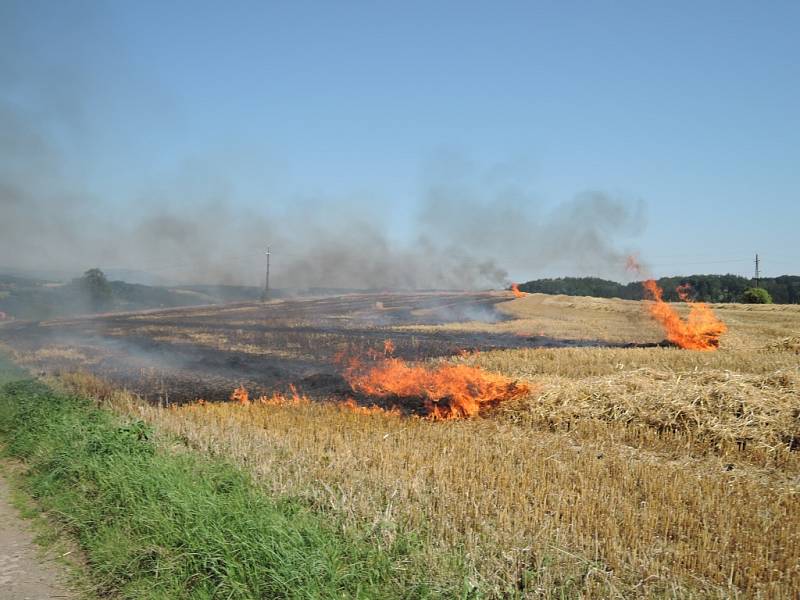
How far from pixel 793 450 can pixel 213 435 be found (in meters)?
9.55

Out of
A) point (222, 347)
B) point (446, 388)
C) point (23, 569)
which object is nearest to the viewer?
point (23, 569)

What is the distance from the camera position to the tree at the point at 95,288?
59281mm

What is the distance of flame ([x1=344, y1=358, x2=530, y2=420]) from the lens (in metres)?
12.7

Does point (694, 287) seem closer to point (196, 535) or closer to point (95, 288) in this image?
point (95, 288)

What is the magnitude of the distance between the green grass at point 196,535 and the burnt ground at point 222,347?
5.46 meters

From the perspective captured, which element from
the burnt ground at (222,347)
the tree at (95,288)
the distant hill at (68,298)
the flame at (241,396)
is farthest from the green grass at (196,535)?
the tree at (95,288)

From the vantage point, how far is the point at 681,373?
13305mm

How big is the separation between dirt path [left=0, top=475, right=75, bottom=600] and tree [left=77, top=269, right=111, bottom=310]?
2271 inches

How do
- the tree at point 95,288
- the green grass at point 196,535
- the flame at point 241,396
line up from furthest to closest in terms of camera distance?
the tree at point 95,288, the flame at point 241,396, the green grass at point 196,535

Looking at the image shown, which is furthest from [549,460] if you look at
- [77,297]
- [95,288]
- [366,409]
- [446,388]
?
[77,297]

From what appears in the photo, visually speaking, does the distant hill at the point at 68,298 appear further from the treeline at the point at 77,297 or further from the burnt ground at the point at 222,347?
the burnt ground at the point at 222,347

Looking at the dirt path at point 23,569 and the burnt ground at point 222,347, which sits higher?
the burnt ground at point 222,347

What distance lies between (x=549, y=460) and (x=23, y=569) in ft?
21.9

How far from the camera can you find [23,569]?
5.97 metres
